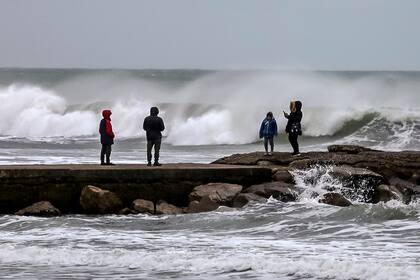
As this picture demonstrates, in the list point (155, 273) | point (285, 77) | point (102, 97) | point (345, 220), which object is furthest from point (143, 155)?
point (102, 97)

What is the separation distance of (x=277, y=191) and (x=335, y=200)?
92cm

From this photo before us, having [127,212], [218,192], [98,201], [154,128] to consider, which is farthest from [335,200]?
[98,201]

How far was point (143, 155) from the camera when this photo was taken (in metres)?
23.5

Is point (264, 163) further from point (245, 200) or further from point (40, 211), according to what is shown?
point (40, 211)

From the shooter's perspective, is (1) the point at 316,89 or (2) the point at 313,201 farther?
(1) the point at 316,89

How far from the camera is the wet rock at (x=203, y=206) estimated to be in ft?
47.1

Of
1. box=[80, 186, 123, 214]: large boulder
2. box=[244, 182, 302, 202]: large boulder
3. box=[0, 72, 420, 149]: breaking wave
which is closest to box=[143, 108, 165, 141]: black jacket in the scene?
box=[80, 186, 123, 214]: large boulder

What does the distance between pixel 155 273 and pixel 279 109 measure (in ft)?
82.6

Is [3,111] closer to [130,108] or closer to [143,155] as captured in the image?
[130,108]

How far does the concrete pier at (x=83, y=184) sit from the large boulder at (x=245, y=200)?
0.67 m

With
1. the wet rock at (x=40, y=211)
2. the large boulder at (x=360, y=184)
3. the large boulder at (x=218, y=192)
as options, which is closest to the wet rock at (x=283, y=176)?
the large boulder at (x=218, y=192)

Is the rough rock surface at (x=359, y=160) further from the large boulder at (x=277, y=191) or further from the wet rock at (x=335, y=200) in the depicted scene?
the wet rock at (x=335, y=200)

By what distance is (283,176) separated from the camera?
49.7ft

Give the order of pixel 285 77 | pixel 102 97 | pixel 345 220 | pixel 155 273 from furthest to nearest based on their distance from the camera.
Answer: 1. pixel 102 97
2. pixel 285 77
3. pixel 345 220
4. pixel 155 273
